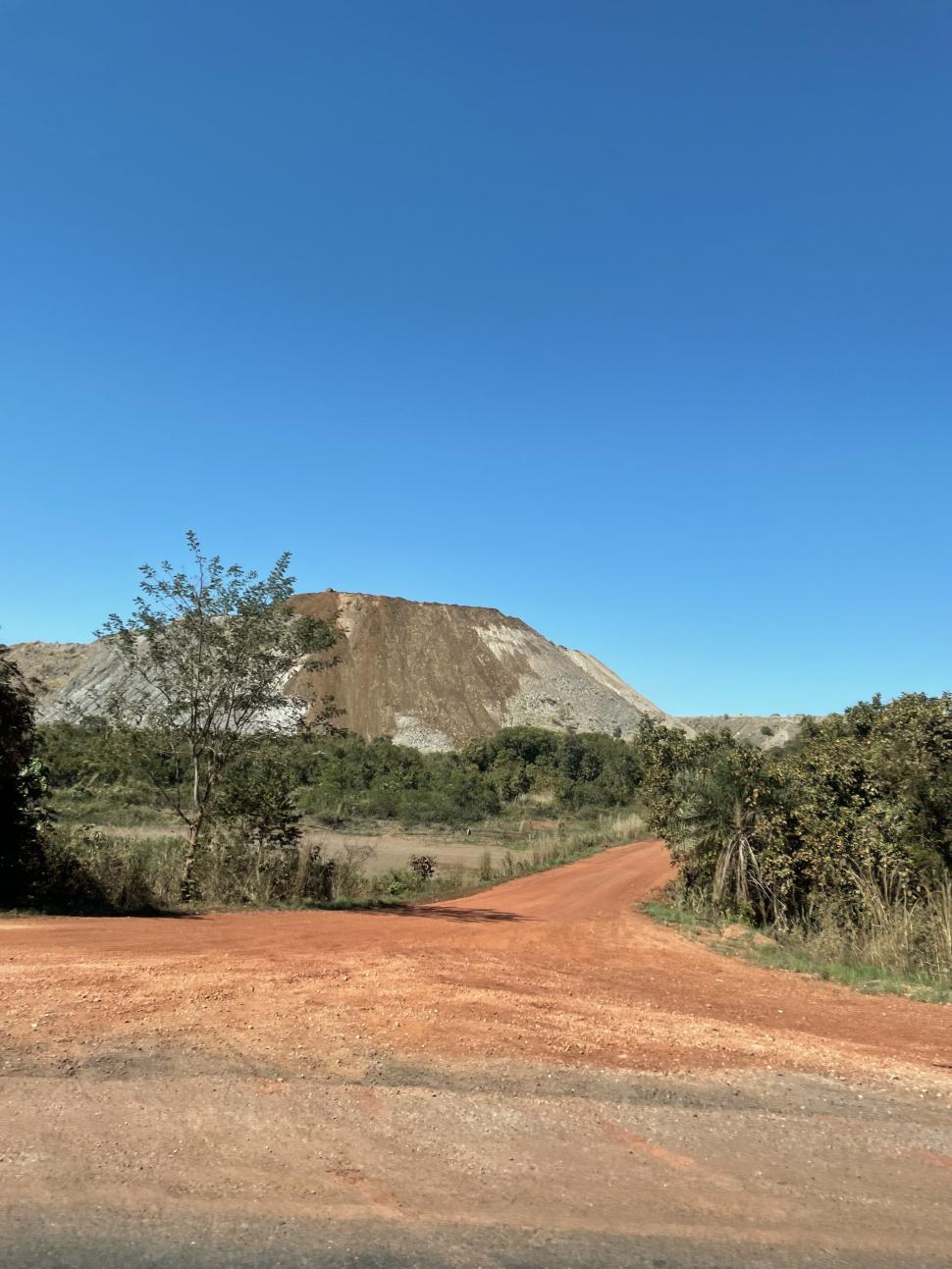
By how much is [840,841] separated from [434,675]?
78.1 m

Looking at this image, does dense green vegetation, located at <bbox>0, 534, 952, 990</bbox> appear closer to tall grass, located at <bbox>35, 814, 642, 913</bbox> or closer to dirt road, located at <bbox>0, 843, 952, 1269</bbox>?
tall grass, located at <bbox>35, 814, 642, 913</bbox>

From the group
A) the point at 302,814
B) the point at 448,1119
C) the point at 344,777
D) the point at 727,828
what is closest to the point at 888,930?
the point at 727,828

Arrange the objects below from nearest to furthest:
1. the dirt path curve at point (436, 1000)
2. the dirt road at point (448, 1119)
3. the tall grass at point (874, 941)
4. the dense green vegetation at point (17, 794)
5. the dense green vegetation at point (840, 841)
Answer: the dirt road at point (448, 1119) → the dirt path curve at point (436, 1000) → the tall grass at point (874, 941) → the dense green vegetation at point (840, 841) → the dense green vegetation at point (17, 794)

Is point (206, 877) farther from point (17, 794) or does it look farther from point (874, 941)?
point (874, 941)

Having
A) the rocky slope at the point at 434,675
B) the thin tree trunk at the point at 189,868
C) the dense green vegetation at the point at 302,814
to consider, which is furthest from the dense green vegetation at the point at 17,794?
the rocky slope at the point at 434,675

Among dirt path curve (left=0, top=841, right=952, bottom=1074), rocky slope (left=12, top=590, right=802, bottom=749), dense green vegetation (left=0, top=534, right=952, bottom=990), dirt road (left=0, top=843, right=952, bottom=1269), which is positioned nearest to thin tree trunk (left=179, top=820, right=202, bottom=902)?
dense green vegetation (left=0, top=534, right=952, bottom=990)

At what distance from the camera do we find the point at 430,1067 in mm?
5461

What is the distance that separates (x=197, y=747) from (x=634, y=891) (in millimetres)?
10707

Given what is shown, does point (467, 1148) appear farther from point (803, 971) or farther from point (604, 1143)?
point (803, 971)

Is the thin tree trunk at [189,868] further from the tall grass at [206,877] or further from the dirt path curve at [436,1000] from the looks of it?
the dirt path curve at [436,1000]

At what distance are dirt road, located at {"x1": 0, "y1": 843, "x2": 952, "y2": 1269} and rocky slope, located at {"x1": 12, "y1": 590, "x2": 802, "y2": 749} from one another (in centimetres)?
7203

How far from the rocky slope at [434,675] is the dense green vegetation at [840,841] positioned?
207 feet

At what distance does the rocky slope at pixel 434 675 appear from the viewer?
82.9 m

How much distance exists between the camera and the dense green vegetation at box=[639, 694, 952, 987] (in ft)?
38.9
